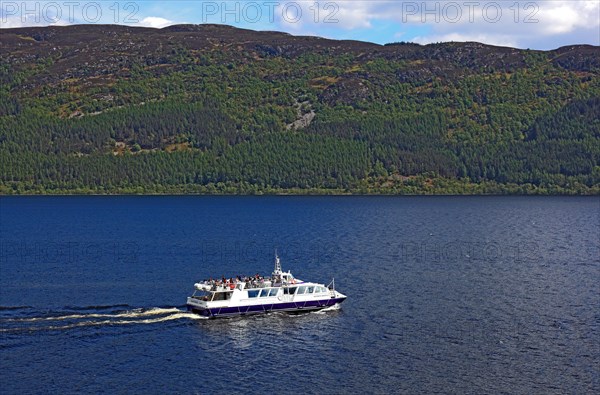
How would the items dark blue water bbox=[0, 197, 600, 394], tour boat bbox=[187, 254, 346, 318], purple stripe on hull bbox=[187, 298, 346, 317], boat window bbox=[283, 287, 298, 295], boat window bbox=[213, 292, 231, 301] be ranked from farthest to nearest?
boat window bbox=[283, 287, 298, 295] < boat window bbox=[213, 292, 231, 301] < tour boat bbox=[187, 254, 346, 318] < purple stripe on hull bbox=[187, 298, 346, 317] < dark blue water bbox=[0, 197, 600, 394]

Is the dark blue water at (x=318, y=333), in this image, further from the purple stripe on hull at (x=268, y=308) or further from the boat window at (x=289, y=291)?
the boat window at (x=289, y=291)

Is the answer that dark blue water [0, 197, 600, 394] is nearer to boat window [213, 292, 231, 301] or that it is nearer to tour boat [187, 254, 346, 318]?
tour boat [187, 254, 346, 318]

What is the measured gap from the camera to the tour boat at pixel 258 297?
4454 inches

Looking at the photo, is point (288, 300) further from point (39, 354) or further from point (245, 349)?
point (39, 354)

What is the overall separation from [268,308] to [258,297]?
2080 millimetres

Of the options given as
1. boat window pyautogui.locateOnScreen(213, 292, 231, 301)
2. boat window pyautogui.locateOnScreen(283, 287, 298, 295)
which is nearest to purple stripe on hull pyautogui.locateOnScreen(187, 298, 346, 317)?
boat window pyautogui.locateOnScreen(213, 292, 231, 301)

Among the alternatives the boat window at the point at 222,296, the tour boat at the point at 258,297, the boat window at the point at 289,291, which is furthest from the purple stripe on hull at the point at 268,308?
the boat window at the point at 289,291

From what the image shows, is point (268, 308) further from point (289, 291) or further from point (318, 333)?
point (318, 333)

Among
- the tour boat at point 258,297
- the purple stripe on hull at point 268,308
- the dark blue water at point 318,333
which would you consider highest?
the tour boat at point 258,297

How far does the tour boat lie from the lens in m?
113

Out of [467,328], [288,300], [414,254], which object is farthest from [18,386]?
[414,254]

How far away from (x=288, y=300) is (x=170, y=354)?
25.7m

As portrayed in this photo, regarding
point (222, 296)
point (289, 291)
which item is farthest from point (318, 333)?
point (222, 296)

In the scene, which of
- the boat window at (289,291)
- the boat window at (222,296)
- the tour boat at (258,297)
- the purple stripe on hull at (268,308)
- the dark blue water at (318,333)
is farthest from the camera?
the boat window at (289,291)
